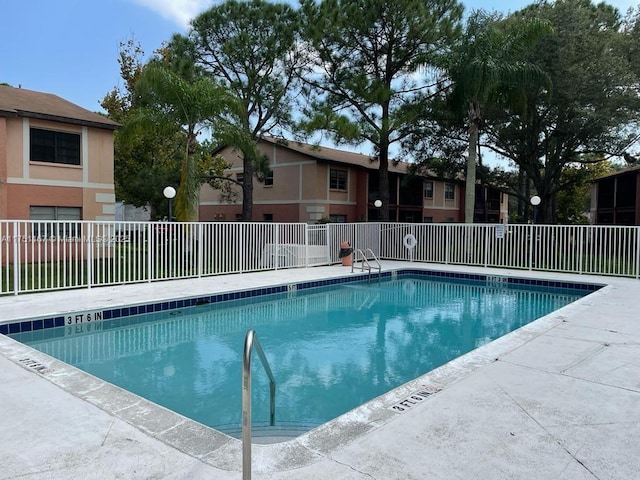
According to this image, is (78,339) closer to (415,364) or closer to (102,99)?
(415,364)

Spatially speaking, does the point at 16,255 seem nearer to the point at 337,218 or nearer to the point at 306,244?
the point at 306,244

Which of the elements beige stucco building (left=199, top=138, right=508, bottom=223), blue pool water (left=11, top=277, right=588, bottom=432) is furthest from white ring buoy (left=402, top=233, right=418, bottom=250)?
beige stucco building (left=199, top=138, right=508, bottom=223)

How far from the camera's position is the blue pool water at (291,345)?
4.65 meters

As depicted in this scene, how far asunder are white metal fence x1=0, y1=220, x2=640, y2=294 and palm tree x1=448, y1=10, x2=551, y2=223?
16.2ft

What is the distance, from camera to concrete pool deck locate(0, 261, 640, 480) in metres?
2.66

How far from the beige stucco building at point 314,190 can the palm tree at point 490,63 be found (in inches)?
277

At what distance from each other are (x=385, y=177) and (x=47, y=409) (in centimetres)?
1844

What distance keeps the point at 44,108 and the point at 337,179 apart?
13.7m

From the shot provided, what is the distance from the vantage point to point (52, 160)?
1491 centimetres

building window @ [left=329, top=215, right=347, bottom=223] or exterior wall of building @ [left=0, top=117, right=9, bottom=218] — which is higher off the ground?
exterior wall of building @ [left=0, top=117, right=9, bottom=218]

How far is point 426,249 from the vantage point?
16594 mm

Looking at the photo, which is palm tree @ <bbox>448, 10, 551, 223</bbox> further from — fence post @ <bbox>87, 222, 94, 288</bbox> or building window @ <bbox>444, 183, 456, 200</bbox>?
building window @ <bbox>444, 183, 456, 200</bbox>

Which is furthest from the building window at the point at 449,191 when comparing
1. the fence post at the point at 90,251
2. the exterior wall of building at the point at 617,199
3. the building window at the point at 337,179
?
the fence post at the point at 90,251

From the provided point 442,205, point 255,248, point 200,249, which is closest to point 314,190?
point 255,248
